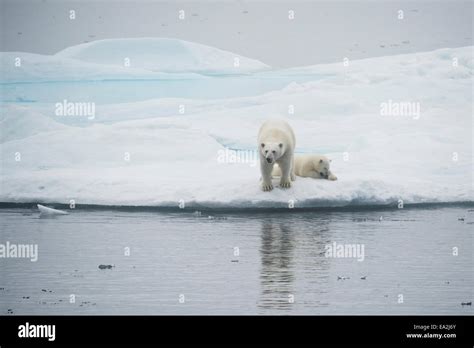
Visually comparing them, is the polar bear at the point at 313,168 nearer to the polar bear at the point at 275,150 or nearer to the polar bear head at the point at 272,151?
the polar bear at the point at 275,150

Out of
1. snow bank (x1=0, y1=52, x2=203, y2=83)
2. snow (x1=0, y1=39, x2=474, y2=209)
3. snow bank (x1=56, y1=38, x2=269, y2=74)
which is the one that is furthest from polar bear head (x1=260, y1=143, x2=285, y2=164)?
snow bank (x1=0, y1=52, x2=203, y2=83)

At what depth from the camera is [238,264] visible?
27.3 feet

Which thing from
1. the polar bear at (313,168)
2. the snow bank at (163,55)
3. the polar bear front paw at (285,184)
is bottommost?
the polar bear front paw at (285,184)

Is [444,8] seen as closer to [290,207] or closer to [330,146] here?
[330,146]

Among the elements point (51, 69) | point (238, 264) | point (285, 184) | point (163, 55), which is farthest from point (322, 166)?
point (51, 69)

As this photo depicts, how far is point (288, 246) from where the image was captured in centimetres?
897

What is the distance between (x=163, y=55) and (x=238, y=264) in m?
6.79

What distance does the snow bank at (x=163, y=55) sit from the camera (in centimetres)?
1405

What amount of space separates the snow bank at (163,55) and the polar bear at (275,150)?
367 centimetres

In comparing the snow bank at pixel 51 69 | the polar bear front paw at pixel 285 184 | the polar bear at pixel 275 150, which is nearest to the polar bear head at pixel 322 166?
the polar bear at pixel 275 150
